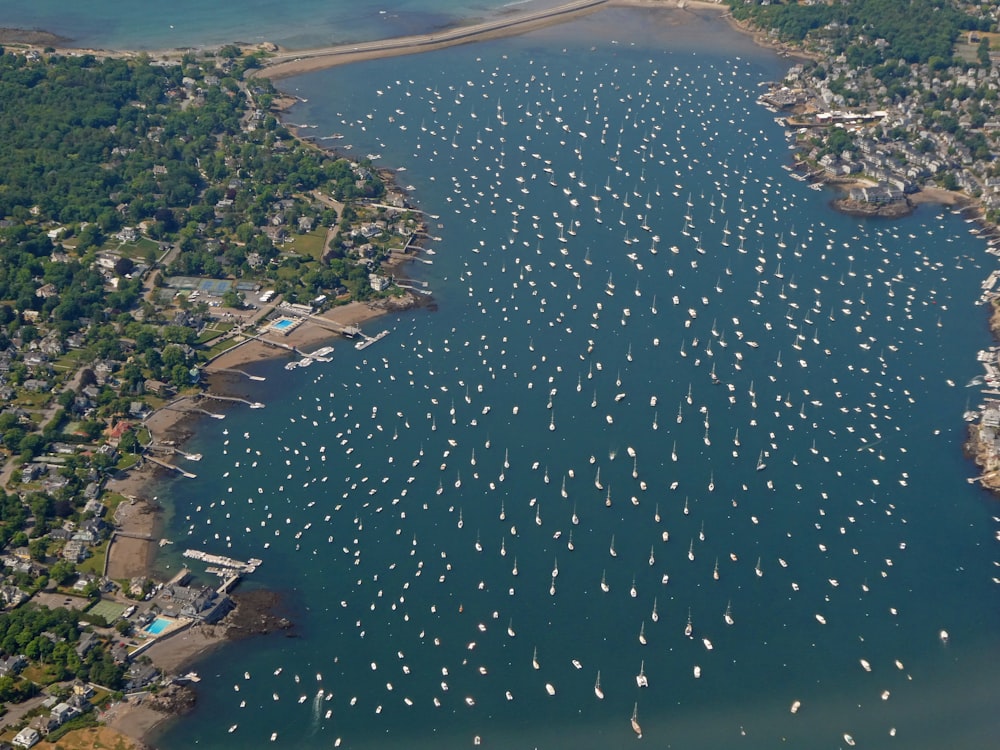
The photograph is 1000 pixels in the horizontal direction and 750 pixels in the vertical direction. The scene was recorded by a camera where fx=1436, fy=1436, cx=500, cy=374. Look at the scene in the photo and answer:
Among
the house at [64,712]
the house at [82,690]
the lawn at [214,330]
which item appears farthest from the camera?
the lawn at [214,330]

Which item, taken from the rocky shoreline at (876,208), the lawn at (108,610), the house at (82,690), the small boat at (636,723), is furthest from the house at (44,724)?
the rocky shoreline at (876,208)

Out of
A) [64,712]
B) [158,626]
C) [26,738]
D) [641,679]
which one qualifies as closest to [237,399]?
[158,626]

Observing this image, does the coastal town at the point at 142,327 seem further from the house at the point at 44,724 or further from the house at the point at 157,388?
the house at the point at 157,388

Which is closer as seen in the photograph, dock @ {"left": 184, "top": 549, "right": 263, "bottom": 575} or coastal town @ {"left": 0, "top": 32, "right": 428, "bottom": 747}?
coastal town @ {"left": 0, "top": 32, "right": 428, "bottom": 747}

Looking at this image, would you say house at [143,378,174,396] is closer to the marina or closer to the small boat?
the marina

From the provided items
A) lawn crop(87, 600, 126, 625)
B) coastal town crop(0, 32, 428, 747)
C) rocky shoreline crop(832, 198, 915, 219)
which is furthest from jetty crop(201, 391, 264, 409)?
rocky shoreline crop(832, 198, 915, 219)

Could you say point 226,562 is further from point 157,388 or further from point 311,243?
point 311,243

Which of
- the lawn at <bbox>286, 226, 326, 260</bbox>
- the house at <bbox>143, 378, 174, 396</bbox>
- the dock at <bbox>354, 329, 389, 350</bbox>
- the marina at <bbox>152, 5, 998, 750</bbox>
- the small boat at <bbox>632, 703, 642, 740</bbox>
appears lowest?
the small boat at <bbox>632, 703, 642, 740</bbox>
